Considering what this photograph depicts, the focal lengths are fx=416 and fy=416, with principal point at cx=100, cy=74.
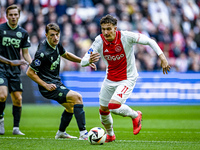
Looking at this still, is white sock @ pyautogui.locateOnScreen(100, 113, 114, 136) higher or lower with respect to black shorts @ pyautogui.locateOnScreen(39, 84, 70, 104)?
lower

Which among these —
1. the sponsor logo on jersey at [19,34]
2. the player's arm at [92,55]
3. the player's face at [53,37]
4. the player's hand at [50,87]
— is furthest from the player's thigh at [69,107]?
the sponsor logo on jersey at [19,34]

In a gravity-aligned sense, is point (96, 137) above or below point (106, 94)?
below

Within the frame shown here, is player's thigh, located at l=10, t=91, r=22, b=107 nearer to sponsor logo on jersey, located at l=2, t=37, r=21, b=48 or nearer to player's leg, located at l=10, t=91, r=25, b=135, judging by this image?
player's leg, located at l=10, t=91, r=25, b=135

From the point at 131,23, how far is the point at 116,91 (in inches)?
554

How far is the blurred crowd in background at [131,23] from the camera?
19.6m

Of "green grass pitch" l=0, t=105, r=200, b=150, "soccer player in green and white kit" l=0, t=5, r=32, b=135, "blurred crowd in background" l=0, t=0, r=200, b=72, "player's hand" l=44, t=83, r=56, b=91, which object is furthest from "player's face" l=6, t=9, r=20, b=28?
"blurred crowd in background" l=0, t=0, r=200, b=72

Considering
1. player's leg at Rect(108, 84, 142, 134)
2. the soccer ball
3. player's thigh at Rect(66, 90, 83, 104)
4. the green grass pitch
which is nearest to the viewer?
the green grass pitch

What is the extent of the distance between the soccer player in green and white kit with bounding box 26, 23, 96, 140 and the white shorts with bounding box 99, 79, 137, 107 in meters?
0.45

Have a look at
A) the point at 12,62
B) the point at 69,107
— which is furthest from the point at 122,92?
the point at 12,62

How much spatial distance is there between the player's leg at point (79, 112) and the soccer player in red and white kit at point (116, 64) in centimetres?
39

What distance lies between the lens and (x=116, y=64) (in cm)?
778

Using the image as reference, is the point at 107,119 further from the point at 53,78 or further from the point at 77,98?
the point at 53,78

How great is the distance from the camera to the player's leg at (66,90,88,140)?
25.5 ft

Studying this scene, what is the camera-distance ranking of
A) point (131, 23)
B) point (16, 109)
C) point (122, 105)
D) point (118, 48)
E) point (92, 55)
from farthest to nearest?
point (131, 23) < point (16, 109) < point (118, 48) < point (122, 105) < point (92, 55)
